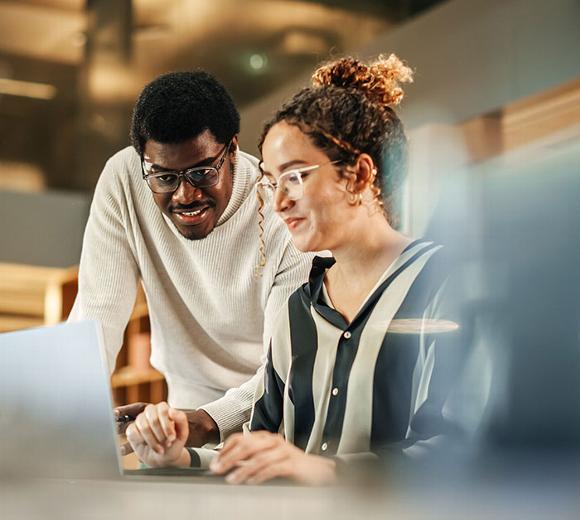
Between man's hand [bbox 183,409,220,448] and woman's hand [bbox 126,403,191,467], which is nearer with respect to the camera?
woman's hand [bbox 126,403,191,467]

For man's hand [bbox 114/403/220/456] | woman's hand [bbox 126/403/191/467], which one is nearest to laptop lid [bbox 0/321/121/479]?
woman's hand [bbox 126/403/191/467]

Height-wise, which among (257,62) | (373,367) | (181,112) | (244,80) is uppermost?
(257,62)

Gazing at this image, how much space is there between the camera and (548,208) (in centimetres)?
201

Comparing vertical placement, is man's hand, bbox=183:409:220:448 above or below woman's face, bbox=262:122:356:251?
below

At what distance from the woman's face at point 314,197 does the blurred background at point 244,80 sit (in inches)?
11.2

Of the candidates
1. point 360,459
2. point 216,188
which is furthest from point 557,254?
point 360,459

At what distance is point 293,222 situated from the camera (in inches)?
55.9

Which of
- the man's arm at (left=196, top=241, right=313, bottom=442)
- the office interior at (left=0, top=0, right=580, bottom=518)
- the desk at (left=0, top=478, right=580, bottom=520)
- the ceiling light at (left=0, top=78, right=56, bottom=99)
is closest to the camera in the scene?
the desk at (left=0, top=478, right=580, bottom=520)

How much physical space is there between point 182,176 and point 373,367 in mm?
501

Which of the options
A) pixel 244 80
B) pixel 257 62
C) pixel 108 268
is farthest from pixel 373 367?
pixel 257 62

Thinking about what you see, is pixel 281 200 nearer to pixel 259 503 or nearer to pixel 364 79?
pixel 364 79

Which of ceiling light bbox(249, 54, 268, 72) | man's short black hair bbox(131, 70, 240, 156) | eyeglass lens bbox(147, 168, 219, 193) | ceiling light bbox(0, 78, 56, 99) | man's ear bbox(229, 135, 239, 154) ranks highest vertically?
ceiling light bbox(0, 78, 56, 99)

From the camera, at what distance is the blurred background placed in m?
2.06

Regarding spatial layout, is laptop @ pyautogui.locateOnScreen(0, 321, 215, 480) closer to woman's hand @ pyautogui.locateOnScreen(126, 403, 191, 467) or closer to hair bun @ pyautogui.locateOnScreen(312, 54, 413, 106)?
woman's hand @ pyautogui.locateOnScreen(126, 403, 191, 467)
